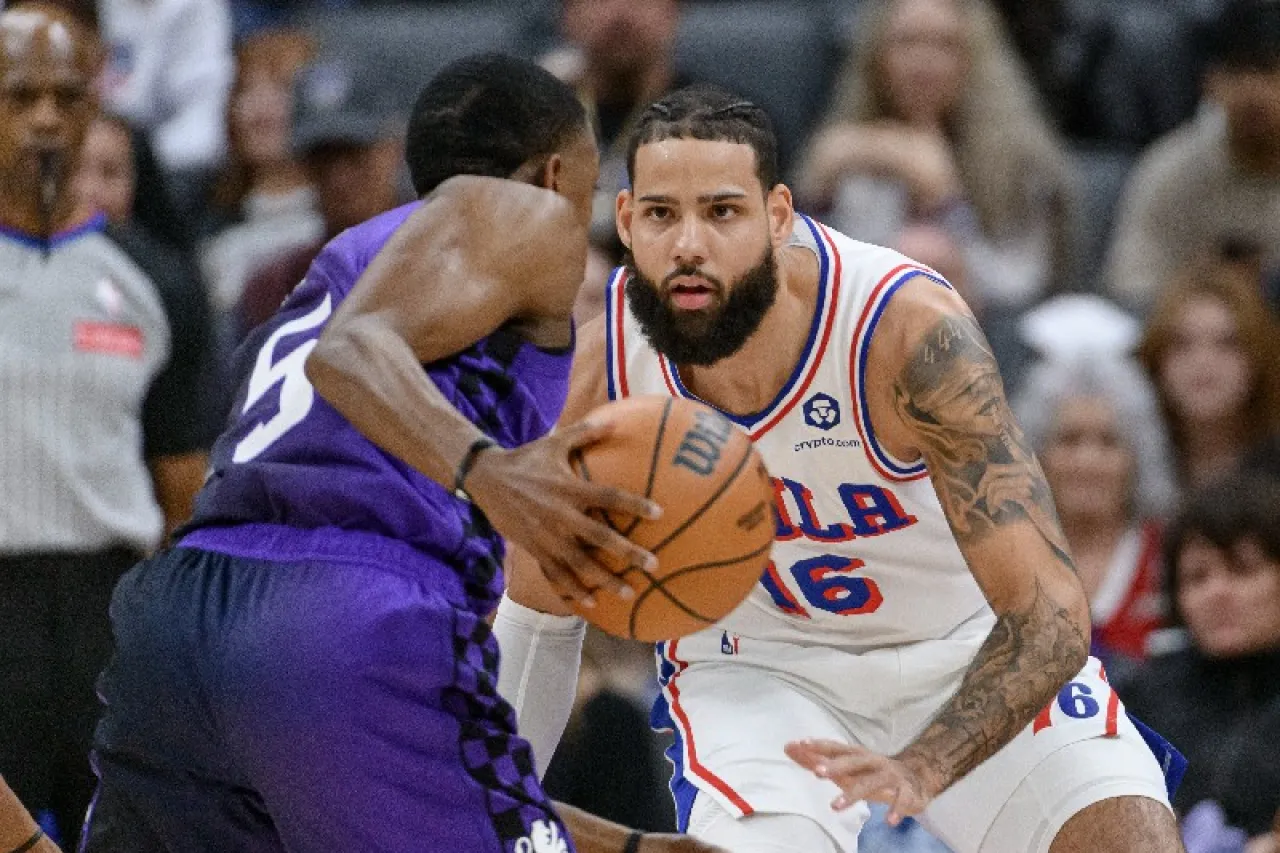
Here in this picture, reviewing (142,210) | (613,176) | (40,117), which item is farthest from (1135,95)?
(40,117)

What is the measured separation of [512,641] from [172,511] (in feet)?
6.45

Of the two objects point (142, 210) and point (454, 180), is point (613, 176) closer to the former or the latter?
point (142, 210)

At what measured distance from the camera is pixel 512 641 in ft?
17.5

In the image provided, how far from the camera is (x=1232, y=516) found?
6.86 metres

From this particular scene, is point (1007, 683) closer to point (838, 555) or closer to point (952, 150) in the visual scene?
point (838, 555)

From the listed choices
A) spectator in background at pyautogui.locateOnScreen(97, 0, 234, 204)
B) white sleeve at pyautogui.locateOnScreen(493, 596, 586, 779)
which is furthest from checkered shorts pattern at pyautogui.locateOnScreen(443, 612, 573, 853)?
spectator in background at pyautogui.locateOnScreen(97, 0, 234, 204)

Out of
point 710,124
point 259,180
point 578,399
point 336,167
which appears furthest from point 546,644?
point 259,180

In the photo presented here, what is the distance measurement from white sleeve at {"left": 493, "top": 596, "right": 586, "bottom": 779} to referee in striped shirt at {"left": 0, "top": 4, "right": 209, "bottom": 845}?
1.61 m

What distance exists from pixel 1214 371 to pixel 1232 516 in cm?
138

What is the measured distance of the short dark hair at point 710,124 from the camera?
16.2ft

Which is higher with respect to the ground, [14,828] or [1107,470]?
[14,828]

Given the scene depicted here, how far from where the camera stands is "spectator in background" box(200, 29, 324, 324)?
9.05 m

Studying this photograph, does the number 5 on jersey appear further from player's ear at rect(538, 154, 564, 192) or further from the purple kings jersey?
A: player's ear at rect(538, 154, 564, 192)

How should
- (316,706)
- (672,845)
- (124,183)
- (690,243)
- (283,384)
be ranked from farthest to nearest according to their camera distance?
(124,183) → (690,243) → (672,845) → (283,384) → (316,706)
